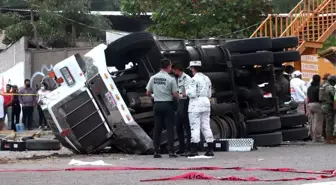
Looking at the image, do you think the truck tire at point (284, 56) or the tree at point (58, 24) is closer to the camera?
the truck tire at point (284, 56)

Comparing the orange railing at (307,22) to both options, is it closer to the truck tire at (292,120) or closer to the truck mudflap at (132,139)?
the truck tire at (292,120)

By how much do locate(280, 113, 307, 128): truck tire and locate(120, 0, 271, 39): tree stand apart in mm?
10894

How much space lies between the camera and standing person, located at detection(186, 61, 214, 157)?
13.5 metres

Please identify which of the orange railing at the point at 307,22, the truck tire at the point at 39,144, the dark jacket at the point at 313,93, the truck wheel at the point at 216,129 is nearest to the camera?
the truck tire at the point at 39,144

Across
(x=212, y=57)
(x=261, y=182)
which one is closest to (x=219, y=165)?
(x=261, y=182)

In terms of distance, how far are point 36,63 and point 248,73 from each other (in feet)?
45.5

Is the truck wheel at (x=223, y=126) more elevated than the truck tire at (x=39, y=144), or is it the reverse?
the truck wheel at (x=223, y=126)

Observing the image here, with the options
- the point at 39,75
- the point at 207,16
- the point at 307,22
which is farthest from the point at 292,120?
the point at 39,75

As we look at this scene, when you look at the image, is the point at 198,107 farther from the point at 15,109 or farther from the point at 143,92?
the point at 15,109

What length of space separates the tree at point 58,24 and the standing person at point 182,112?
2204 centimetres

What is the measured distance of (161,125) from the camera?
13.5m

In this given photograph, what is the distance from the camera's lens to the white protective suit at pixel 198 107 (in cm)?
1354

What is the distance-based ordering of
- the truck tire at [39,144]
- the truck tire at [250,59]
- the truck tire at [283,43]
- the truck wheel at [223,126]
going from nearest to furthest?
the truck tire at [39,144] < the truck wheel at [223,126] < the truck tire at [250,59] < the truck tire at [283,43]

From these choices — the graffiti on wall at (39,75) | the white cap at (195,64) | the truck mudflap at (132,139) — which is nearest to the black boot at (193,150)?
the truck mudflap at (132,139)
